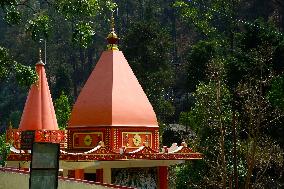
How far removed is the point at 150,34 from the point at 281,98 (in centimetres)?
1778

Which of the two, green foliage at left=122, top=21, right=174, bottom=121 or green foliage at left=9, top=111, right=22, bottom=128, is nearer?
green foliage at left=122, top=21, right=174, bottom=121

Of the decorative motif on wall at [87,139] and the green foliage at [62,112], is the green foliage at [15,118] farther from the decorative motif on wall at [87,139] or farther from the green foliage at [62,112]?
the decorative motif on wall at [87,139]

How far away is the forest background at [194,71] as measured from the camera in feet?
44.6

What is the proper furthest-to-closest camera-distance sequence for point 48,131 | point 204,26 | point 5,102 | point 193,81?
point 5,102, point 204,26, point 193,81, point 48,131

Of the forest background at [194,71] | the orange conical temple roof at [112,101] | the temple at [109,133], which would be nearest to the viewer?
the forest background at [194,71]

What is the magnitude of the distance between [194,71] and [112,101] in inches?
887

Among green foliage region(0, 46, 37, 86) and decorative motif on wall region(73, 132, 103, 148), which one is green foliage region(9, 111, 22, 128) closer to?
decorative motif on wall region(73, 132, 103, 148)

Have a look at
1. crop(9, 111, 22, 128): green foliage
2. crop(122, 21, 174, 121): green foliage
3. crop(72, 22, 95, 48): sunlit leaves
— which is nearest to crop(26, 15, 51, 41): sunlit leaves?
crop(72, 22, 95, 48): sunlit leaves

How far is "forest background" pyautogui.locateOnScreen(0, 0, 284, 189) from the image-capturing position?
44.6ft

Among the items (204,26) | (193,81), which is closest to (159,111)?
(193,81)

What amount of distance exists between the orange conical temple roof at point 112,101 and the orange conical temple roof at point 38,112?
1216 millimetres

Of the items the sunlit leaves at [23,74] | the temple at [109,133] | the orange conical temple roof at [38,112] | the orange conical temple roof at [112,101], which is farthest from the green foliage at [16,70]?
the orange conical temple roof at [38,112]

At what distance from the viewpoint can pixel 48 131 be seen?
20.0 metres

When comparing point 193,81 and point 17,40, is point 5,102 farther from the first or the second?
point 193,81
